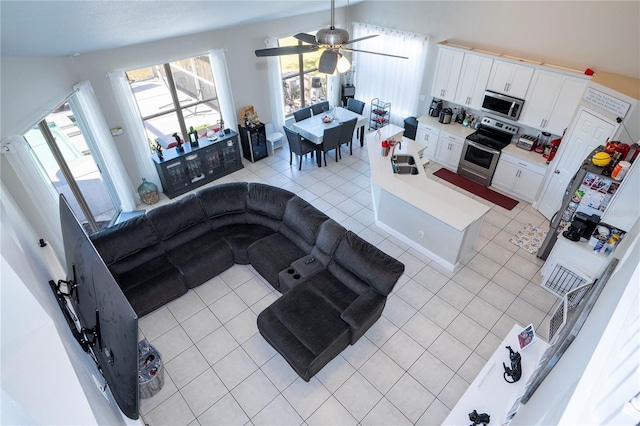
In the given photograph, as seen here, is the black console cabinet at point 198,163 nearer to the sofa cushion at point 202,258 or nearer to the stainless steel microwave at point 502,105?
the sofa cushion at point 202,258

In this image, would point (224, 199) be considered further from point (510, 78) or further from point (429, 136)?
point (510, 78)

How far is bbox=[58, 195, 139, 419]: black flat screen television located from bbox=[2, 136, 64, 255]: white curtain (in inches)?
62.6

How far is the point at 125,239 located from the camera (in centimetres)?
464

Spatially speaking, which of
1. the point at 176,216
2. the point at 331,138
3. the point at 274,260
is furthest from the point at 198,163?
the point at 274,260

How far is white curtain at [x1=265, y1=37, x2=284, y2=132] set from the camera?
295 inches

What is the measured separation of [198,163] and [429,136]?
493 cm

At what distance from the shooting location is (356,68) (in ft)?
29.9

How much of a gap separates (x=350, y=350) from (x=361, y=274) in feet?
3.08

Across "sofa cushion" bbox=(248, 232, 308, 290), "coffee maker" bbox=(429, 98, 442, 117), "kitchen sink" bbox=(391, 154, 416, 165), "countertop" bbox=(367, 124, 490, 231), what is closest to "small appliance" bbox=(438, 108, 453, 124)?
"coffee maker" bbox=(429, 98, 442, 117)

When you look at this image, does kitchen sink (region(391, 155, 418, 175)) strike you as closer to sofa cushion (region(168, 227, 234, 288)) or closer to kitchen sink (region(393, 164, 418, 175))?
kitchen sink (region(393, 164, 418, 175))

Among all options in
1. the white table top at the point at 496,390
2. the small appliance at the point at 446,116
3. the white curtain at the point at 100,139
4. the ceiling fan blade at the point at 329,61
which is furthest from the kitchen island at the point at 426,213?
the white curtain at the point at 100,139

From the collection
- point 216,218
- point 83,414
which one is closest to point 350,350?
point 216,218

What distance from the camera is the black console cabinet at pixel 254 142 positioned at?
25.2 ft

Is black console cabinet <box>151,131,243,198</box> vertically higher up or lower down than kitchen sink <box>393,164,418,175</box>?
lower down
